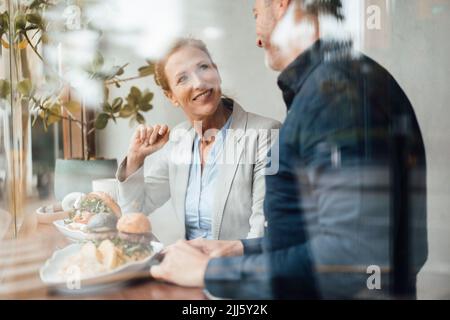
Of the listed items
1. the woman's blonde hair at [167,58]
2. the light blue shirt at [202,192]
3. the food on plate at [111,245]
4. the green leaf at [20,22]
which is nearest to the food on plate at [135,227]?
the food on plate at [111,245]

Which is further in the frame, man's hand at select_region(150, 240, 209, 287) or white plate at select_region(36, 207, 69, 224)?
white plate at select_region(36, 207, 69, 224)

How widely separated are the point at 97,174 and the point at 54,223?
6.8 inches

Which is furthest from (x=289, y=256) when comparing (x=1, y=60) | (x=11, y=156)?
(x=1, y=60)

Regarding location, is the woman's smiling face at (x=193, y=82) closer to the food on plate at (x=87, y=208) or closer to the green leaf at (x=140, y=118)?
the green leaf at (x=140, y=118)

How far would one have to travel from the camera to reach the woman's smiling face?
3.99ft

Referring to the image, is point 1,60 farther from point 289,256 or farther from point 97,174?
point 289,256

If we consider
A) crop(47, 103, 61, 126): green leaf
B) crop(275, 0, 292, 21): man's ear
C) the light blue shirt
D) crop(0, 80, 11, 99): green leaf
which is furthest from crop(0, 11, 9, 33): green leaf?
crop(275, 0, 292, 21): man's ear

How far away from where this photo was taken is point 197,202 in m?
1.23

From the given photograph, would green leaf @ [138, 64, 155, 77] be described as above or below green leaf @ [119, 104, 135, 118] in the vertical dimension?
above

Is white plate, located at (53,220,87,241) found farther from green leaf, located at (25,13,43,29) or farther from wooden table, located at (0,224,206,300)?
green leaf, located at (25,13,43,29)

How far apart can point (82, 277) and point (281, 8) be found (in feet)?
2.67

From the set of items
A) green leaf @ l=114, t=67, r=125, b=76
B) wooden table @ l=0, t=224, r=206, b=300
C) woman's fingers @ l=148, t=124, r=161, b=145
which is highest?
green leaf @ l=114, t=67, r=125, b=76

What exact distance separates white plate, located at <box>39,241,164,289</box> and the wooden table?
2cm

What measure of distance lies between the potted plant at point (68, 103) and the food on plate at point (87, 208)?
26 mm
